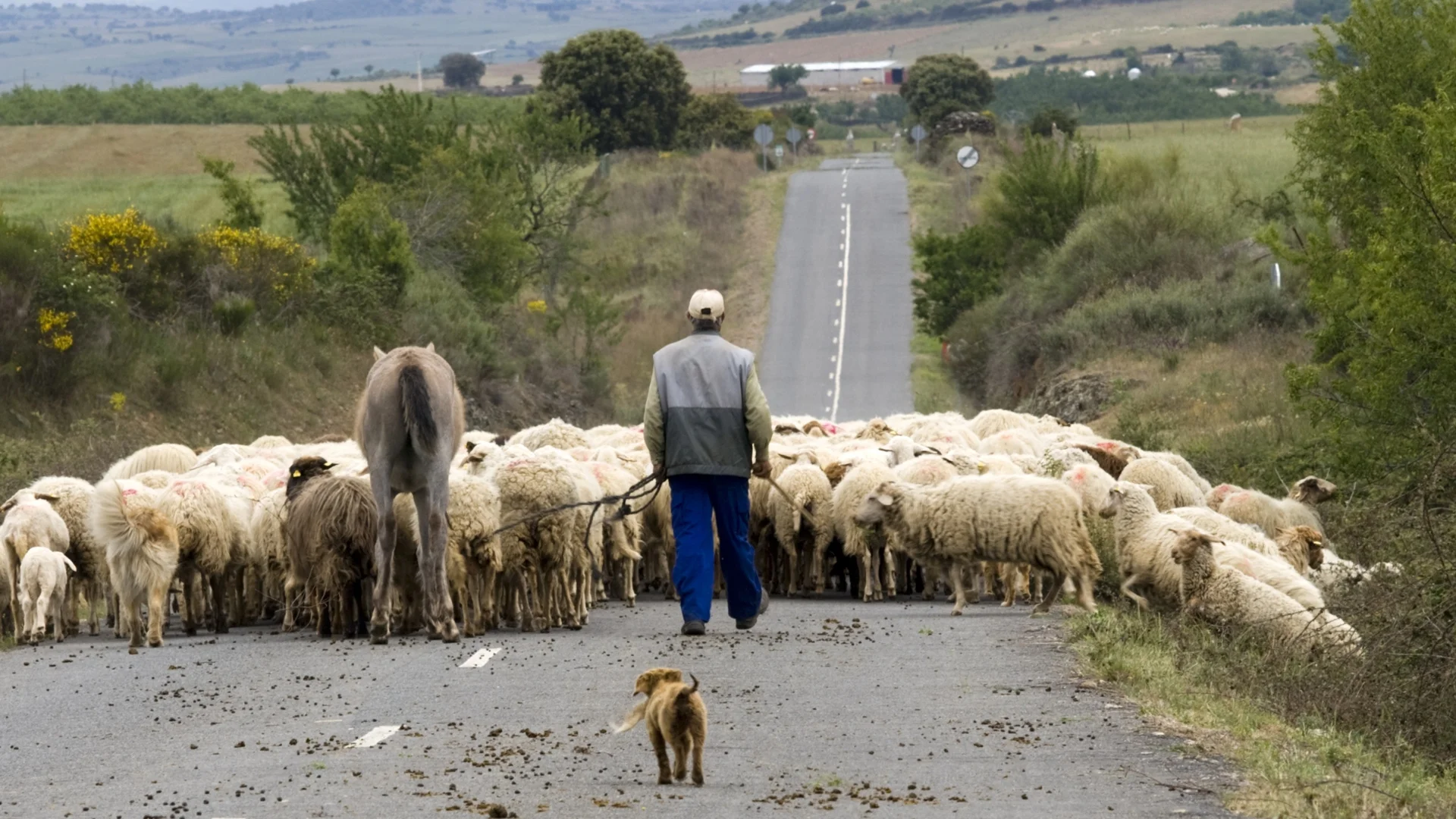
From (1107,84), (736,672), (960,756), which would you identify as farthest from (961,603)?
(1107,84)

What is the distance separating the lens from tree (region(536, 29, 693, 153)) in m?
87.5

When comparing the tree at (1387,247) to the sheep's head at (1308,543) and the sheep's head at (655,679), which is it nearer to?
the sheep's head at (1308,543)

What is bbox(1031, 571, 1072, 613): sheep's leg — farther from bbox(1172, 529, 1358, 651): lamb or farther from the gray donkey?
the gray donkey

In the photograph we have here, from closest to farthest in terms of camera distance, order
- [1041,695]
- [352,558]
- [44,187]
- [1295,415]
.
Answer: [1041,695]
[352,558]
[1295,415]
[44,187]

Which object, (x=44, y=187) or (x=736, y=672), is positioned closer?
(x=736, y=672)

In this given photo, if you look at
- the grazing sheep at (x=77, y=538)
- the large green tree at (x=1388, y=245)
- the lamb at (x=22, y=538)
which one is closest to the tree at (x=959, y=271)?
the large green tree at (x=1388, y=245)

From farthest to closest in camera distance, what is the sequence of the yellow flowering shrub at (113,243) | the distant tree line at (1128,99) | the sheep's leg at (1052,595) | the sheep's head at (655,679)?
1. the distant tree line at (1128,99)
2. the yellow flowering shrub at (113,243)
3. the sheep's leg at (1052,595)
4. the sheep's head at (655,679)

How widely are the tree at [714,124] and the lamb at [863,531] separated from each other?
75462 mm

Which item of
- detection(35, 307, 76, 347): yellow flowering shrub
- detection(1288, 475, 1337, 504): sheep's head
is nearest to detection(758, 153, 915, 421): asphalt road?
detection(35, 307, 76, 347): yellow flowering shrub

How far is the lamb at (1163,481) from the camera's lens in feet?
66.8

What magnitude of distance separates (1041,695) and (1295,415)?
20.4 meters

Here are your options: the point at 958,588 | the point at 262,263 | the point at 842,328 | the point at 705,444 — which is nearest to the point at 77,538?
the point at 705,444

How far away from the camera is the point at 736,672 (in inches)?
496

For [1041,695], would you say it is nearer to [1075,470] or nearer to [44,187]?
[1075,470]
